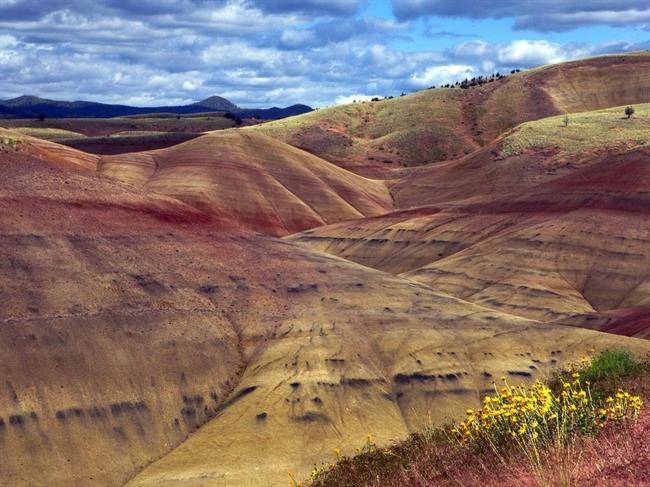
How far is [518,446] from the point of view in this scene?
13922mm

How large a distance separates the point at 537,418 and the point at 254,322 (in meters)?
38.2

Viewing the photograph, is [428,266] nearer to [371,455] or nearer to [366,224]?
[366,224]

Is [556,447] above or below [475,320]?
above

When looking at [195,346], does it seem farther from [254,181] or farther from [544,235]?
[254,181]

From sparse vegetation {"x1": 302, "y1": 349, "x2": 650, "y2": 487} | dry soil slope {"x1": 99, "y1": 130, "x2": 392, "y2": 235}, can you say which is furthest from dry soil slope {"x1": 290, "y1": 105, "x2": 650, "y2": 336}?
sparse vegetation {"x1": 302, "y1": 349, "x2": 650, "y2": 487}

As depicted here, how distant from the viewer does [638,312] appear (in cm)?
6600

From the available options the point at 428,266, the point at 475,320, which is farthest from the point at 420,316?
the point at 428,266

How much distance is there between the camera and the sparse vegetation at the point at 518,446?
12.8m

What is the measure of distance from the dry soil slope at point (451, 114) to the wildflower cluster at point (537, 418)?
130053 millimetres

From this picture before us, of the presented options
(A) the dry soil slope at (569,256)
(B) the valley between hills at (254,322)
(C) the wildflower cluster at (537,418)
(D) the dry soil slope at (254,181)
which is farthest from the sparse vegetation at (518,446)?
(D) the dry soil slope at (254,181)

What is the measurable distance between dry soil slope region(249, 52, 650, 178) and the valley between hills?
64584mm

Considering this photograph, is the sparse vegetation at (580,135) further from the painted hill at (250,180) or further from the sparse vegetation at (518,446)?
the sparse vegetation at (518,446)

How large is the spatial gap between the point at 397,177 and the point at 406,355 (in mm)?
92200

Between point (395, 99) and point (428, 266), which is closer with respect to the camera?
point (428, 266)
